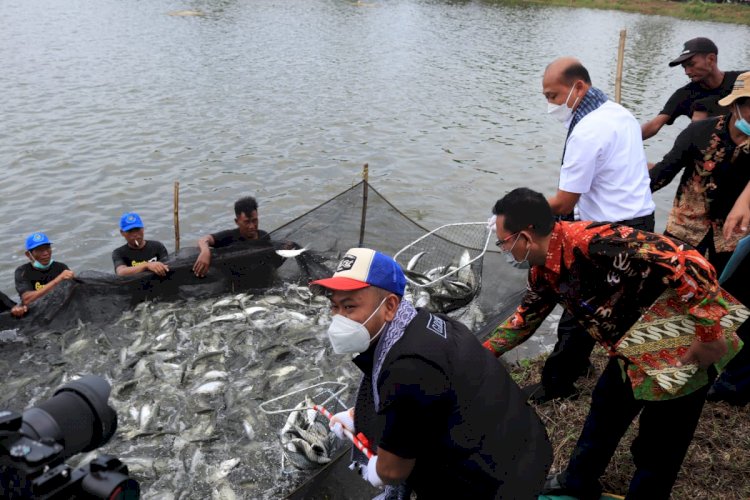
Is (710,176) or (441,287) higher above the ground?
(710,176)

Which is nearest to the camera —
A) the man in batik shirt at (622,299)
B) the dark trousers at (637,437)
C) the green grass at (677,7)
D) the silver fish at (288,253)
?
the man in batik shirt at (622,299)

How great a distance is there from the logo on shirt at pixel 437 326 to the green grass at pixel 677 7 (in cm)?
4726

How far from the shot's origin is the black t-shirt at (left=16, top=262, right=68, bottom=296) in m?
6.79

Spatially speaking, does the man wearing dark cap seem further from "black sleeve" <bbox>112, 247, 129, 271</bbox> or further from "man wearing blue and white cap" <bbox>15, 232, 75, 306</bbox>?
"man wearing blue and white cap" <bbox>15, 232, 75, 306</bbox>

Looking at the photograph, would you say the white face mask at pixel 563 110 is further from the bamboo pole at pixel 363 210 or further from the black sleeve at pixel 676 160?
the bamboo pole at pixel 363 210

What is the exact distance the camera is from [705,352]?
2893 mm

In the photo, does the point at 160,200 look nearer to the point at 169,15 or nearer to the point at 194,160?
the point at 194,160

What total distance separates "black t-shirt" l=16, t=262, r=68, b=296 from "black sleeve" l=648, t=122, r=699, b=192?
262 inches

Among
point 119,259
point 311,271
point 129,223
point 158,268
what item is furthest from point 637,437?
point 119,259

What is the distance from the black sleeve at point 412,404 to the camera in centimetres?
251

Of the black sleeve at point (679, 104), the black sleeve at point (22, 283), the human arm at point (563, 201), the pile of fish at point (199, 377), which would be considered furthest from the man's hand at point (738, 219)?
the black sleeve at point (22, 283)

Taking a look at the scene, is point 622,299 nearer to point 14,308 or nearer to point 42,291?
point 14,308

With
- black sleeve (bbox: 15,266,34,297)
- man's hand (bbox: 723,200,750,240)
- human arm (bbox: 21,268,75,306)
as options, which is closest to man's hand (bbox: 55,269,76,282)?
human arm (bbox: 21,268,75,306)

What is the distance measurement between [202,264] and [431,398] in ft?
15.8
